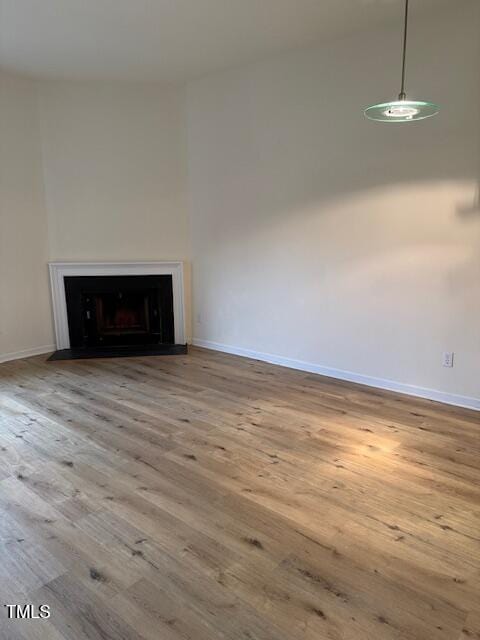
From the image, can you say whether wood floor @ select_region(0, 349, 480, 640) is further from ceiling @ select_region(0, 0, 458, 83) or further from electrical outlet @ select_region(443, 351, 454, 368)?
ceiling @ select_region(0, 0, 458, 83)

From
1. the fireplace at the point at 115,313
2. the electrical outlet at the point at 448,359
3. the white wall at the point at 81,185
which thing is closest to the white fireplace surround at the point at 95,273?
the fireplace at the point at 115,313

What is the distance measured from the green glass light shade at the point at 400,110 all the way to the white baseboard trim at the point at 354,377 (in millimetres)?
2071

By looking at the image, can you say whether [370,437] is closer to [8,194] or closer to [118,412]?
[118,412]

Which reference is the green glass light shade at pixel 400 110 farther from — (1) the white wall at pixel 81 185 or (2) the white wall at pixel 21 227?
(2) the white wall at pixel 21 227

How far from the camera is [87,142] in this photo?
15.6 ft

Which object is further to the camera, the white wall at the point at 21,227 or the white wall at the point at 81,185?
the white wall at the point at 81,185

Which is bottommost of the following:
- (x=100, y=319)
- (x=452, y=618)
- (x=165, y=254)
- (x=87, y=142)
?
(x=452, y=618)

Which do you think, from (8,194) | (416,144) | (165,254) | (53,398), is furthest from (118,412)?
(416,144)

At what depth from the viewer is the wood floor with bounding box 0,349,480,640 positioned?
1617mm

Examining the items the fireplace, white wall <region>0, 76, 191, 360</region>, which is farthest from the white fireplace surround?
white wall <region>0, 76, 191, 360</region>

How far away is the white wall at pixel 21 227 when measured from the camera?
446cm

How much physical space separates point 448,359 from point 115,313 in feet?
11.6

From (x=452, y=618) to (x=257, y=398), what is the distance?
2.18 metres

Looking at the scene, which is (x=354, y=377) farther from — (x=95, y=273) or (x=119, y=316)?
(x=95, y=273)
